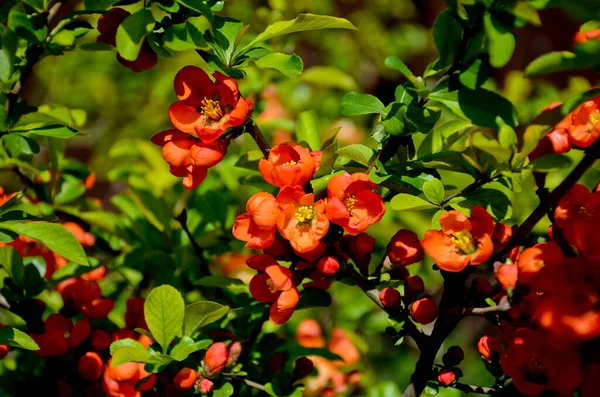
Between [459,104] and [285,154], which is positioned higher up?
[459,104]

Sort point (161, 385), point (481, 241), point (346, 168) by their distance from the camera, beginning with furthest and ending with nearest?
point (161, 385)
point (346, 168)
point (481, 241)

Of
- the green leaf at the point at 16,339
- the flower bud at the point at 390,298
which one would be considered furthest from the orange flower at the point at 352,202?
the green leaf at the point at 16,339

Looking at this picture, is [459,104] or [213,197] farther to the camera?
[213,197]

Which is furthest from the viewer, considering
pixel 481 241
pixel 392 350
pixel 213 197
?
pixel 392 350

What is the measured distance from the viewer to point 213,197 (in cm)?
119

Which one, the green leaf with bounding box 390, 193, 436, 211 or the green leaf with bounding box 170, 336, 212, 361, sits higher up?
the green leaf with bounding box 390, 193, 436, 211

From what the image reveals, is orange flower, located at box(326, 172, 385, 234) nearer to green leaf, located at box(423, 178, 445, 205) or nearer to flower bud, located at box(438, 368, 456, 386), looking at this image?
green leaf, located at box(423, 178, 445, 205)

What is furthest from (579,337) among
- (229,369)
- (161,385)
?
(161,385)

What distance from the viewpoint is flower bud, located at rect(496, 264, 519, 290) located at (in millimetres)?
714

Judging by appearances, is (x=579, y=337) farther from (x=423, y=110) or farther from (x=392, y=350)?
(x=392, y=350)

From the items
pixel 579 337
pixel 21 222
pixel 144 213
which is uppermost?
pixel 579 337

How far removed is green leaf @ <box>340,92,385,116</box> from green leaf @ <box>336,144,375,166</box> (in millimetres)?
46

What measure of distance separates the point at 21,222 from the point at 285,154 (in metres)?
0.37

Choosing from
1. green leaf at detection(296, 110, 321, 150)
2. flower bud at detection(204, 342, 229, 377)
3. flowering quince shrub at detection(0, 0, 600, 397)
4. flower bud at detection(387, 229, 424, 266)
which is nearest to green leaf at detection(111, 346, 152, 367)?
flowering quince shrub at detection(0, 0, 600, 397)
